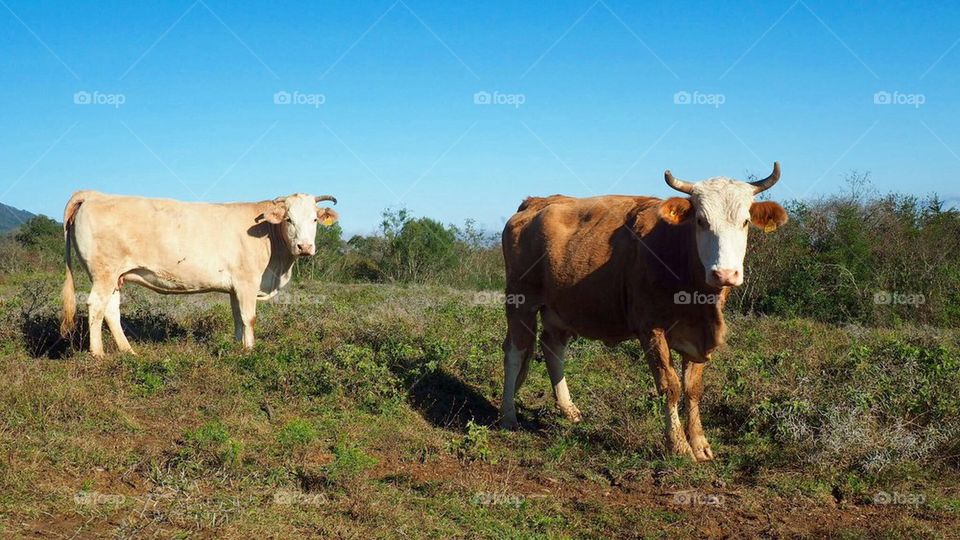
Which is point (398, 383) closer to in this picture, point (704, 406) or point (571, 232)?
point (571, 232)

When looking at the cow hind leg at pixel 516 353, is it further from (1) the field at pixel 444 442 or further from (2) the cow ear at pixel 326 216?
(2) the cow ear at pixel 326 216

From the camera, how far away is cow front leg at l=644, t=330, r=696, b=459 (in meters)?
6.88

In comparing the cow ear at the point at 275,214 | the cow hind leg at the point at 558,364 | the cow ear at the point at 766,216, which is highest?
the cow ear at the point at 275,214

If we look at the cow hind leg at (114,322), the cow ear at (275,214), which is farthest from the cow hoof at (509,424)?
the cow hind leg at (114,322)

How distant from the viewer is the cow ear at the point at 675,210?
6.68 m

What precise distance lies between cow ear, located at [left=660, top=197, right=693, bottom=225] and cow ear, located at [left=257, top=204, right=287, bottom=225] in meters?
5.87

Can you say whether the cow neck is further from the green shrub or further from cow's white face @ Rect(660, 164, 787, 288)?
cow's white face @ Rect(660, 164, 787, 288)

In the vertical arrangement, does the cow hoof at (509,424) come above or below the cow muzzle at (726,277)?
below

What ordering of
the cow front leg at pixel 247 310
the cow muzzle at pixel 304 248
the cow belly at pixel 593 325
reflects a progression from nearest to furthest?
the cow belly at pixel 593 325
the cow front leg at pixel 247 310
the cow muzzle at pixel 304 248

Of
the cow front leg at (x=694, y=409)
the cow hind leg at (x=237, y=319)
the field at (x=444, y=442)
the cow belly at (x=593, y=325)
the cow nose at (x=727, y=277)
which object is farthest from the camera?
the cow hind leg at (x=237, y=319)

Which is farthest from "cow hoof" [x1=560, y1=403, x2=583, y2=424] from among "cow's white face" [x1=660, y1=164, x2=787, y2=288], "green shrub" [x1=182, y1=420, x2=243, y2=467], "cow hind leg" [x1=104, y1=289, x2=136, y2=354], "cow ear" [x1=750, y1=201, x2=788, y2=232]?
"cow hind leg" [x1=104, y1=289, x2=136, y2=354]

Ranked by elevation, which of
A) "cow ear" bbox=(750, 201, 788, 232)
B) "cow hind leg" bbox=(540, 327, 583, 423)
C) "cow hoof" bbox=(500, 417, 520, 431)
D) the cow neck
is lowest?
"cow hoof" bbox=(500, 417, 520, 431)

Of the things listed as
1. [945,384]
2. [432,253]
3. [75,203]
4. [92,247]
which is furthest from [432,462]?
[432,253]

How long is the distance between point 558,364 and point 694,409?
5.86 ft
